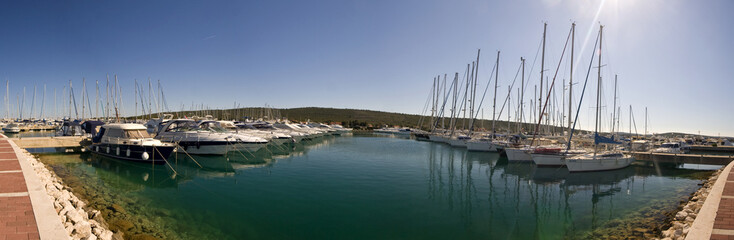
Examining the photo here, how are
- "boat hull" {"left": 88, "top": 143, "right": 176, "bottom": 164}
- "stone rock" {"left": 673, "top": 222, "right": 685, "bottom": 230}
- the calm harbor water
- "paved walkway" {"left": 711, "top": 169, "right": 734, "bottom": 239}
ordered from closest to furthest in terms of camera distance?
"paved walkway" {"left": 711, "top": 169, "right": 734, "bottom": 239} < "stone rock" {"left": 673, "top": 222, "right": 685, "bottom": 230} < the calm harbor water < "boat hull" {"left": 88, "top": 143, "right": 176, "bottom": 164}

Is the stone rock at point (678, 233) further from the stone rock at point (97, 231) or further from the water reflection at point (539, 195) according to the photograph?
the stone rock at point (97, 231)

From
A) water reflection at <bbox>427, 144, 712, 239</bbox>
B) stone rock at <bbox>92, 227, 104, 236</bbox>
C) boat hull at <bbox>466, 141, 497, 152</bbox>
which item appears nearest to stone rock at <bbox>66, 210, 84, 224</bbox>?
stone rock at <bbox>92, 227, 104, 236</bbox>

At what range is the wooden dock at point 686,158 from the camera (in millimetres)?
27394

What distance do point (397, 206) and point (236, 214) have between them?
6.19 meters

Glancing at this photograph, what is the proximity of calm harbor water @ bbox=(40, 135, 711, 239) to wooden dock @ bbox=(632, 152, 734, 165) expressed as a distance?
6.25 metres

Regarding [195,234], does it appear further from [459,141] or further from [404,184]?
[459,141]

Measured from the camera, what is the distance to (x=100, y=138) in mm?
25078

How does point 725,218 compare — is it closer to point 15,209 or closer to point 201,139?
point 15,209

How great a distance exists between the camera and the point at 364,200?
1328cm

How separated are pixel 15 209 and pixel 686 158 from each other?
144 feet

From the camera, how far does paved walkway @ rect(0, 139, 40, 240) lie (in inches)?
238

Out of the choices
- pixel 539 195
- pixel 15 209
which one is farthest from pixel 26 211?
pixel 539 195

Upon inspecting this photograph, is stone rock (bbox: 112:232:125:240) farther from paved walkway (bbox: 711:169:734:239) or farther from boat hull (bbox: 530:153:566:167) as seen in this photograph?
boat hull (bbox: 530:153:566:167)

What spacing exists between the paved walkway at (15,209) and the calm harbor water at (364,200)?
7.48 ft
